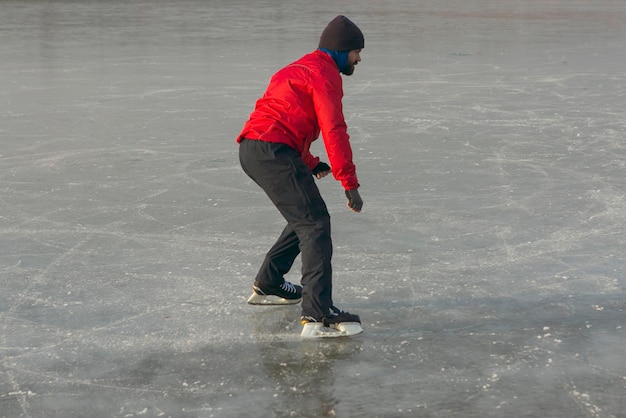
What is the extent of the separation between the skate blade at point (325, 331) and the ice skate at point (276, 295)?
43 cm

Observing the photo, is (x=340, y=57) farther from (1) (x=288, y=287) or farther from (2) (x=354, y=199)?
(1) (x=288, y=287)

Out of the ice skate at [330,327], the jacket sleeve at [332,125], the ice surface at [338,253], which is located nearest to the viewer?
the ice surface at [338,253]

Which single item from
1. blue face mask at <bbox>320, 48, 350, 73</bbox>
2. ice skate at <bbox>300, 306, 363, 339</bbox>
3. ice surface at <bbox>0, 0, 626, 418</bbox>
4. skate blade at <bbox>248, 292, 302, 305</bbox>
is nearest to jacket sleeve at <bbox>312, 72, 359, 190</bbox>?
blue face mask at <bbox>320, 48, 350, 73</bbox>

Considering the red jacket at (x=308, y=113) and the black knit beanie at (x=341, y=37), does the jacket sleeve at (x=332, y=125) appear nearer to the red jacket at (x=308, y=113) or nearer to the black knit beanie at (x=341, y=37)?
the red jacket at (x=308, y=113)

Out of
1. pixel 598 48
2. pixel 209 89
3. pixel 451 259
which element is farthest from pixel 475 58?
pixel 451 259

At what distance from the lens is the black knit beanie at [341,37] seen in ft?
15.0

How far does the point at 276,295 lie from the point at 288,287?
8 cm

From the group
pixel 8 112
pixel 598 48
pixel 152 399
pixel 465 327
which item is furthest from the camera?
pixel 598 48

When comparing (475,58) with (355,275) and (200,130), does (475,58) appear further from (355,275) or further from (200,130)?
(355,275)

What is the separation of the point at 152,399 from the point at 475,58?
42.7 ft

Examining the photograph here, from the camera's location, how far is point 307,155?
476 centimetres

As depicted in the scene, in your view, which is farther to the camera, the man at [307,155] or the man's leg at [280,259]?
the man's leg at [280,259]

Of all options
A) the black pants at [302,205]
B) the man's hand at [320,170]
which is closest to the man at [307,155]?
the black pants at [302,205]

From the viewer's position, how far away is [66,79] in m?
13.6
